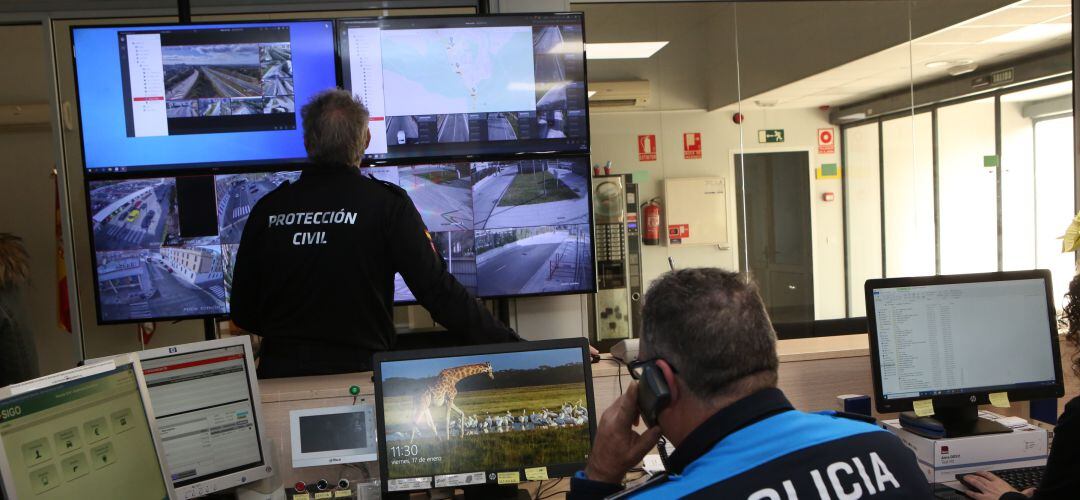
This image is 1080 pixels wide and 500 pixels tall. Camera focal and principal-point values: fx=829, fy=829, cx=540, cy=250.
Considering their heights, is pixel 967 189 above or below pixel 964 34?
below

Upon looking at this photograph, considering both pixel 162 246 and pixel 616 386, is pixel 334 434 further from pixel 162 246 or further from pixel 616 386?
pixel 162 246

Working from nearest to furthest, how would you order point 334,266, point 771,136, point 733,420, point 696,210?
point 733,420, point 334,266, point 696,210, point 771,136

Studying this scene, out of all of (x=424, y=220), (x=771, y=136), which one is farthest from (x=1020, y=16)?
(x=424, y=220)

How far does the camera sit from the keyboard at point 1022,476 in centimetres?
211

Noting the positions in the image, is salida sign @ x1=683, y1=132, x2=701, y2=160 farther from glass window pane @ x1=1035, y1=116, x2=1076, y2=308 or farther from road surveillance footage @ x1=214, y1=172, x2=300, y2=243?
road surveillance footage @ x1=214, y1=172, x2=300, y2=243

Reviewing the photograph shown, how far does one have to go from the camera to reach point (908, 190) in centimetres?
513

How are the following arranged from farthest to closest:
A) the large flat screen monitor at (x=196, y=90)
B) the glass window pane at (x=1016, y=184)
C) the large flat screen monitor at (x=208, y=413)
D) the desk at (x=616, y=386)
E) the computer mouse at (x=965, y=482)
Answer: the glass window pane at (x=1016, y=184) < the large flat screen monitor at (x=196, y=90) < the desk at (x=616, y=386) < the computer mouse at (x=965, y=482) < the large flat screen monitor at (x=208, y=413)

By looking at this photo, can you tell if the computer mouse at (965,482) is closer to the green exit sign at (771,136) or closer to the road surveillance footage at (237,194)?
the road surveillance footage at (237,194)

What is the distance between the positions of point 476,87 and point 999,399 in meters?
1.96

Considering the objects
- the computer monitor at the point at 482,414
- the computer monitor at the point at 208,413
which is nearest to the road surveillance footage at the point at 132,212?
the computer monitor at the point at 208,413

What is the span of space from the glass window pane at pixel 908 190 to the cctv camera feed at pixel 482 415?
12.4ft

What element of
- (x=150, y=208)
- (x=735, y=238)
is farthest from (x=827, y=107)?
(x=150, y=208)

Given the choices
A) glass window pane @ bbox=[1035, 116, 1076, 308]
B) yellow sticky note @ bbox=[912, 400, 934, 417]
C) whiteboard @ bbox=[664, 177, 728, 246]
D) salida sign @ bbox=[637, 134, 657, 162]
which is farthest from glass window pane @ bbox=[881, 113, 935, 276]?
yellow sticky note @ bbox=[912, 400, 934, 417]

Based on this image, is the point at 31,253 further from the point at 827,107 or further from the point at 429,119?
the point at 827,107
